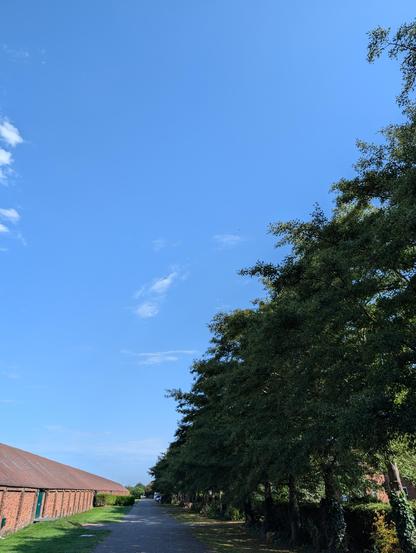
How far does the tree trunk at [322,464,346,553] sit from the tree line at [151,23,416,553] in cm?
5

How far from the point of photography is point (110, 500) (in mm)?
69688

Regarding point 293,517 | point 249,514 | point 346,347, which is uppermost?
point 346,347

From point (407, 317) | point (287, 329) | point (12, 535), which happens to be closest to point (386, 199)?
point (407, 317)

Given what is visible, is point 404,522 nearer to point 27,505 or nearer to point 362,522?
point 362,522

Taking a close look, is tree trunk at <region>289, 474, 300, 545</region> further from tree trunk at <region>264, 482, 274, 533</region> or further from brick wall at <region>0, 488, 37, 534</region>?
brick wall at <region>0, 488, 37, 534</region>

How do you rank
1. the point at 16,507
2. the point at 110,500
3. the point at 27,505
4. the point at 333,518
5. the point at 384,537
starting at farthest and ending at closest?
the point at 110,500, the point at 27,505, the point at 16,507, the point at 333,518, the point at 384,537

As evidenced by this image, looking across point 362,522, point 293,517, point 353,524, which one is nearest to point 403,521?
point 362,522

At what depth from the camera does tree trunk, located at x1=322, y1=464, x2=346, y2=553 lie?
1656 cm

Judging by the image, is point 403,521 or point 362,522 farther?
point 362,522

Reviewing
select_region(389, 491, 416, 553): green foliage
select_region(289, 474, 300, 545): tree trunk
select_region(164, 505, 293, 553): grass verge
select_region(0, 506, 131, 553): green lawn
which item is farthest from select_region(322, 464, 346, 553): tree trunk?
select_region(0, 506, 131, 553): green lawn

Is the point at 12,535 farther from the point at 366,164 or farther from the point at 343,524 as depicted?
the point at 366,164

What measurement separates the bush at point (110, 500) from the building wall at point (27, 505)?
20.5 meters

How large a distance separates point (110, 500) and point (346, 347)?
6884 centimetres

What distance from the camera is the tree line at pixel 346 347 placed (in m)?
9.03
